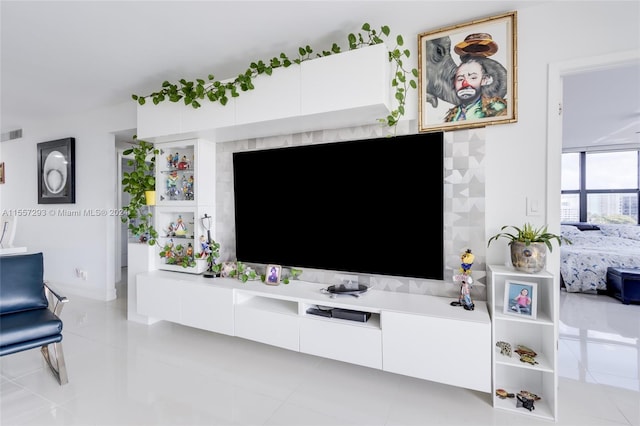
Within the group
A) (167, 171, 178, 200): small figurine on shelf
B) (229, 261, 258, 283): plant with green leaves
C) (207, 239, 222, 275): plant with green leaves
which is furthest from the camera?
(167, 171, 178, 200): small figurine on shelf

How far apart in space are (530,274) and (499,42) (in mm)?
1472

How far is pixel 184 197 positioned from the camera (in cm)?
321

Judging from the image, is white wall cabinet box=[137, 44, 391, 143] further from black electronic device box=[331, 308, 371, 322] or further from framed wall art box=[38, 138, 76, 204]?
framed wall art box=[38, 138, 76, 204]

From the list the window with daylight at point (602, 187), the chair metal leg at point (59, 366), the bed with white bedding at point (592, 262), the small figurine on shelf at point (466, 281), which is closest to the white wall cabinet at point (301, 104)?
the small figurine on shelf at point (466, 281)

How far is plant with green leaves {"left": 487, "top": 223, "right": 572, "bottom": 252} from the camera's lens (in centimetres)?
182

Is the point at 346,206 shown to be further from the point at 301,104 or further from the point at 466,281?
the point at 466,281

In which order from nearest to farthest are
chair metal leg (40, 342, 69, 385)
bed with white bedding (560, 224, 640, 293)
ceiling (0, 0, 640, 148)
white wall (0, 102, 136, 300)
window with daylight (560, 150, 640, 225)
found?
ceiling (0, 0, 640, 148), chair metal leg (40, 342, 69, 385), white wall (0, 102, 136, 300), bed with white bedding (560, 224, 640, 293), window with daylight (560, 150, 640, 225)

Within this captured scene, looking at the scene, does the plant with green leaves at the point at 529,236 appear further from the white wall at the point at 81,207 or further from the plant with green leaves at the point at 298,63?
the white wall at the point at 81,207

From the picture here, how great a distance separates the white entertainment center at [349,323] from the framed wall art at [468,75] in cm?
125

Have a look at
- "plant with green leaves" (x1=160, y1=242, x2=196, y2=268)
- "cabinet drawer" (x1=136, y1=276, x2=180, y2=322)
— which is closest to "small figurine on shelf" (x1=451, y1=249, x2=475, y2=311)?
"cabinet drawer" (x1=136, y1=276, x2=180, y2=322)

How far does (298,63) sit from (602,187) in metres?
7.18

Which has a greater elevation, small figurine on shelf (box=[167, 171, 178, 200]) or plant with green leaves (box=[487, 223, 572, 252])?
small figurine on shelf (box=[167, 171, 178, 200])

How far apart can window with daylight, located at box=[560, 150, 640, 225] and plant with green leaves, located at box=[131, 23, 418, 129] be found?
6288 mm

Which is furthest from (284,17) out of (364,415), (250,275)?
(364,415)
